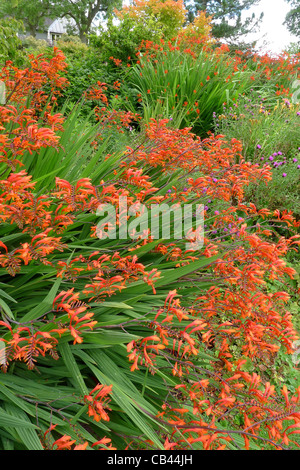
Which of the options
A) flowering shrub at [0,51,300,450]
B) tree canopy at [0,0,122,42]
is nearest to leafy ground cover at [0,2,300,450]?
flowering shrub at [0,51,300,450]

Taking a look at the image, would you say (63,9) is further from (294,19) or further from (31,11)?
(294,19)

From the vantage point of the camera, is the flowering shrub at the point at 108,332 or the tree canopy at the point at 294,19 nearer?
the flowering shrub at the point at 108,332

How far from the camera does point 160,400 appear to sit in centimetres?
166

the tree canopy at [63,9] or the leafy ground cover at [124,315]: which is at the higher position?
the tree canopy at [63,9]

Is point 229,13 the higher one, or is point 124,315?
point 229,13

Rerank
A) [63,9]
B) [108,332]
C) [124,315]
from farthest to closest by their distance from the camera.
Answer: [63,9], [124,315], [108,332]

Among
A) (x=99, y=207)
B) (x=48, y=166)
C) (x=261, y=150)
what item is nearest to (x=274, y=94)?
(x=261, y=150)

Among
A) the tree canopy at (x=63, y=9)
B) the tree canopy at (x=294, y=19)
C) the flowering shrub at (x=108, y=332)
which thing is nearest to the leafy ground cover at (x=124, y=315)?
the flowering shrub at (x=108, y=332)

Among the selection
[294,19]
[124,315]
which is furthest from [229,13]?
[124,315]

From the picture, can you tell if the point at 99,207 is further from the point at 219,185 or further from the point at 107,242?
the point at 219,185

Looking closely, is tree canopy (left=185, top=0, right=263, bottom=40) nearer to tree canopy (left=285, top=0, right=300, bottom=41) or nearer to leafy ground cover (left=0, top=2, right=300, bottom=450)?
tree canopy (left=285, top=0, right=300, bottom=41)

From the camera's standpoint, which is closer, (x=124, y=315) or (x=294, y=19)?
(x=124, y=315)

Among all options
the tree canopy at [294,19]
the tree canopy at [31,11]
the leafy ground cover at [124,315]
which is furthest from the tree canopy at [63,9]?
the leafy ground cover at [124,315]

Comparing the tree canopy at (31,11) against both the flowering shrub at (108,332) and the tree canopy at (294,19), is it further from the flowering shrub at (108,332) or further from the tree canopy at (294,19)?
the flowering shrub at (108,332)
